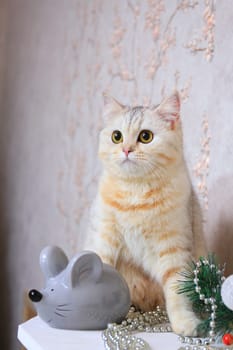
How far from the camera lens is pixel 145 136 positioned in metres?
0.74

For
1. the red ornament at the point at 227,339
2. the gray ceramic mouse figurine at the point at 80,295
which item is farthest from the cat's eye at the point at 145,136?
the red ornament at the point at 227,339

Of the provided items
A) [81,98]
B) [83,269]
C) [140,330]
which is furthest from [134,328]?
[81,98]

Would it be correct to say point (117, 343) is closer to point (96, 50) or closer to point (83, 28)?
point (96, 50)

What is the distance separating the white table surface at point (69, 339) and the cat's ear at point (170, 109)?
0.31 m

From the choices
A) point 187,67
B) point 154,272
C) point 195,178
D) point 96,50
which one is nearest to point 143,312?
point 154,272

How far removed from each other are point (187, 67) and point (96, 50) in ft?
1.40

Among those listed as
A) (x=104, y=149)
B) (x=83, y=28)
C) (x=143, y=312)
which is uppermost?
(x=83, y=28)

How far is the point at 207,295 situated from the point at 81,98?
2.91 feet

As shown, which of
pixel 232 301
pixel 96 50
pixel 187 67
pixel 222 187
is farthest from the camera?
pixel 96 50

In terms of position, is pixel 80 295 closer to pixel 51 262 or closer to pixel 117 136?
pixel 51 262

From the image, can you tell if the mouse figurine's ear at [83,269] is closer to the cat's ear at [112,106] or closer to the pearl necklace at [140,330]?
the pearl necklace at [140,330]

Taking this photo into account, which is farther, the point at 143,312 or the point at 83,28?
the point at 83,28

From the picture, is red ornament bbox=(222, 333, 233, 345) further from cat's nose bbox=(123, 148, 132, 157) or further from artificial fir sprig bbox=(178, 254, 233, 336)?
cat's nose bbox=(123, 148, 132, 157)

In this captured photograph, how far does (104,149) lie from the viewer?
30.4 inches
